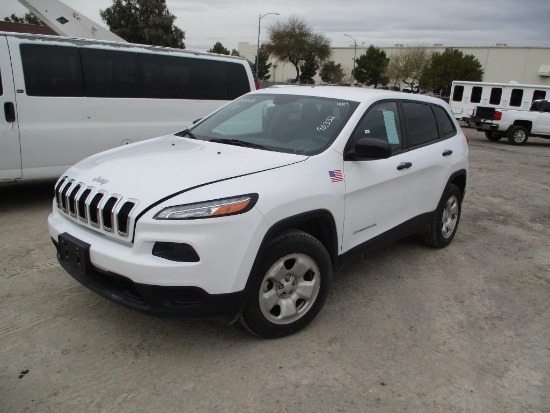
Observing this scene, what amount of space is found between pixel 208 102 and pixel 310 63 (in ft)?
214

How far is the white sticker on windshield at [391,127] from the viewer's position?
395cm

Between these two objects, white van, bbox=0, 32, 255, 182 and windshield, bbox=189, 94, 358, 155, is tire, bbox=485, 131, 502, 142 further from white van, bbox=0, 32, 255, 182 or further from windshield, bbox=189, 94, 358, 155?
windshield, bbox=189, 94, 358, 155

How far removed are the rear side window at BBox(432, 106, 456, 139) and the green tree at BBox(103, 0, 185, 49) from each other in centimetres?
4429

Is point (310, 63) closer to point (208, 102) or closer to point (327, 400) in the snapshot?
point (208, 102)

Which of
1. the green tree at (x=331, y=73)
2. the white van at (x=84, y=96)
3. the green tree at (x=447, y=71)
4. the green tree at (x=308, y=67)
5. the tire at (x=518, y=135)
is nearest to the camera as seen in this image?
the white van at (x=84, y=96)

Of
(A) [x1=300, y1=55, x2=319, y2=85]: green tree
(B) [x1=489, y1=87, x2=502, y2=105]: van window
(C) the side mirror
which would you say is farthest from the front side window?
(A) [x1=300, y1=55, x2=319, y2=85]: green tree

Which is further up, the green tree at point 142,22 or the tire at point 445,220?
the green tree at point 142,22

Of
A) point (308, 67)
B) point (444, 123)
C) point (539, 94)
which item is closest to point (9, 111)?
point (444, 123)

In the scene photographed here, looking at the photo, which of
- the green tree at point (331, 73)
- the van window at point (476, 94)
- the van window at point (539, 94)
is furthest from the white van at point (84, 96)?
the green tree at point (331, 73)

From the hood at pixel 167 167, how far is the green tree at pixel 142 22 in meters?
45.3

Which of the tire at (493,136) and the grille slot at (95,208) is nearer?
the grille slot at (95,208)

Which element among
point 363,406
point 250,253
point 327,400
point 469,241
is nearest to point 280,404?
point 327,400

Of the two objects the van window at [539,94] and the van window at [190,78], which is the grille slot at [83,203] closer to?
the van window at [190,78]

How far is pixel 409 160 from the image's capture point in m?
4.06
